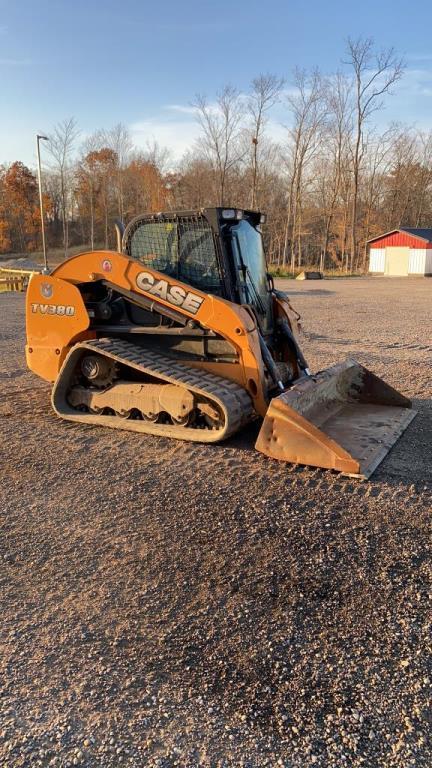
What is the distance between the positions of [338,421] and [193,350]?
1560 mm

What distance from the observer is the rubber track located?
5.14 m

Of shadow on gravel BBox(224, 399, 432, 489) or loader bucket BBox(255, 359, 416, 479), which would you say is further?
loader bucket BBox(255, 359, 416, 479)

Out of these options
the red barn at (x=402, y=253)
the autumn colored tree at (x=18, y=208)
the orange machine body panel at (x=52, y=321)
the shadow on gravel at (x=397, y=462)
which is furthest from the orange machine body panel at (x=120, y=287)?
the autumn colored tree at (x=18, y=208)

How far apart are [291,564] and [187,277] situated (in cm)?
326

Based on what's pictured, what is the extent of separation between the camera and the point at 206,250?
568 cm

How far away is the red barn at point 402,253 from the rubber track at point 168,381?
125ft

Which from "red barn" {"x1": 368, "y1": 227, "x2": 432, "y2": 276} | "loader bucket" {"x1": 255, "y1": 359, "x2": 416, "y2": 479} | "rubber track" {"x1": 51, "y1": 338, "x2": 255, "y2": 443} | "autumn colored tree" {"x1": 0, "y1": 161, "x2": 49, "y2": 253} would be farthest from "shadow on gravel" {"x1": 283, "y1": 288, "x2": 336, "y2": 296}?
Answer: "autumn colored tree" {"x1": 0, "y1": 161, "x2": 49, "y2": 253}

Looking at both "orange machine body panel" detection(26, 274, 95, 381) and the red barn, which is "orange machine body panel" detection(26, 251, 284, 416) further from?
the red barn

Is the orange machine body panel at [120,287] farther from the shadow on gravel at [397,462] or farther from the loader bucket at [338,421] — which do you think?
the loader bucket at [338,421]

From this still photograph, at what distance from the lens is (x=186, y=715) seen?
2316 millimetres

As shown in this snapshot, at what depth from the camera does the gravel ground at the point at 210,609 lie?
87.4 inches

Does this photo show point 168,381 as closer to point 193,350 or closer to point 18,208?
point 193,350

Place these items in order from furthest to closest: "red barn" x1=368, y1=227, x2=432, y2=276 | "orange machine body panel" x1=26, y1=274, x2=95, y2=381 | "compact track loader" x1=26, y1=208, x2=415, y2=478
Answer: "red barn" x1=368, y1=227, x2=432, y2=276
"orange machine body panel" x1=26, y1=274, x2=95, y2=381
"compact track loader" x1=26, y1=208, x2=415, y2=478

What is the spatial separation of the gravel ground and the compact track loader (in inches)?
14.2
